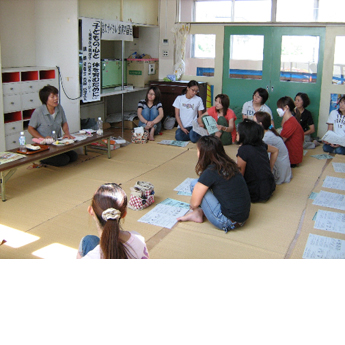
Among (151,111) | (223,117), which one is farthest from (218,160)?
(151,111)

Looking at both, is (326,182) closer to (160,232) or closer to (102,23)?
(160,232)

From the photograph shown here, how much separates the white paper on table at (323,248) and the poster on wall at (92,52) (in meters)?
3.90

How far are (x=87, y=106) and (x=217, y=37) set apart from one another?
2.54 metres

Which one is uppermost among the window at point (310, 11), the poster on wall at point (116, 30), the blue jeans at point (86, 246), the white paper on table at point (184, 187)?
the window at point (310, 11)

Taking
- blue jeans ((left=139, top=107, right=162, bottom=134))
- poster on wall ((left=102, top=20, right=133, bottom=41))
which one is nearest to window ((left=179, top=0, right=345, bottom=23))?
poster on wall ((left=102, top=20, right=133, bottom=41))

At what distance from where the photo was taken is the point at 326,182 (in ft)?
14.8

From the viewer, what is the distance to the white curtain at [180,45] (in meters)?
7.59

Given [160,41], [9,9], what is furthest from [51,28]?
[160,41]

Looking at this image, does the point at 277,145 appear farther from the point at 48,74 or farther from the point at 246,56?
the point at 246,56

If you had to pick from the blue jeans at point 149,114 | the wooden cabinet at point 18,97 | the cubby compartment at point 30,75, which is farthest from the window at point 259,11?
the cubby compartment at point 30,75

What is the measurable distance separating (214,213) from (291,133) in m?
2.10

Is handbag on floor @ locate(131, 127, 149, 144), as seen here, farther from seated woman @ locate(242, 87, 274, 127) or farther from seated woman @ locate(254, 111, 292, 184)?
seated woman @ locate(254, 111, 292, 184)

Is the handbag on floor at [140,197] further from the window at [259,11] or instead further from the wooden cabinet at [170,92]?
the window at [259,11]

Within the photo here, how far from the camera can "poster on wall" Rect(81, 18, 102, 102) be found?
579cm
